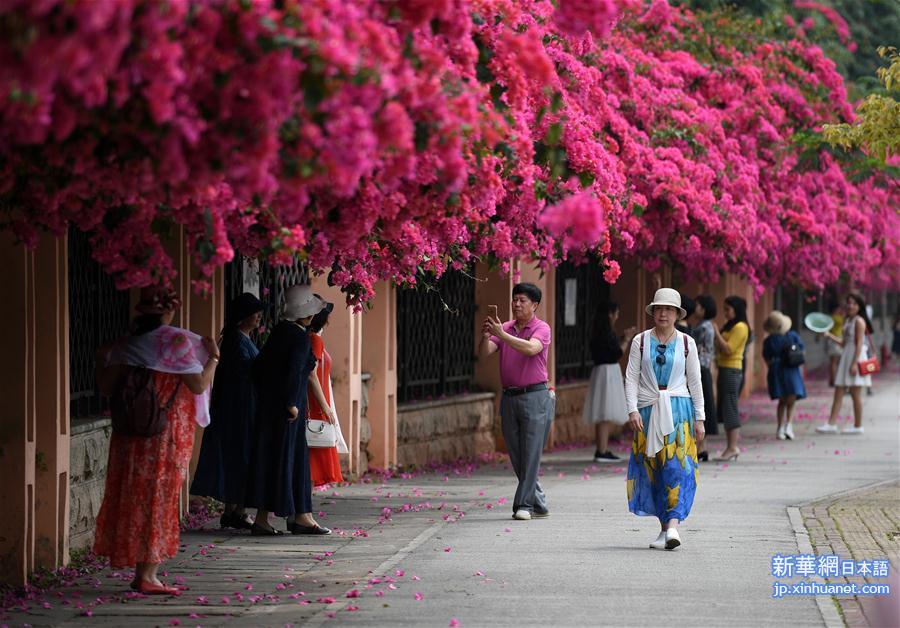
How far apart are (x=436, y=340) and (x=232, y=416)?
6.83m

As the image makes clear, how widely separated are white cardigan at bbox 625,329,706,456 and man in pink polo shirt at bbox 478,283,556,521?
137 centimetres

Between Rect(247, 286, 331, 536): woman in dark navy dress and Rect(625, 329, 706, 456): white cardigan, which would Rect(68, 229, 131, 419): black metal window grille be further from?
Rect(625, 329, 706, 456): white cardigan

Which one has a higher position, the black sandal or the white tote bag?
the white tote bag

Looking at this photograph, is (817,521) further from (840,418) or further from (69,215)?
(840,418)

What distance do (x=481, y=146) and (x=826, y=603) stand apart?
3242mm

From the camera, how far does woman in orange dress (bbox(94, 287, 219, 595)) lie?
8836mm

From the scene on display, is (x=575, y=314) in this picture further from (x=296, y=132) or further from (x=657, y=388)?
(x=296, y=132)

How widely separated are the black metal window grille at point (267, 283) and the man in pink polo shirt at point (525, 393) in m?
2.33

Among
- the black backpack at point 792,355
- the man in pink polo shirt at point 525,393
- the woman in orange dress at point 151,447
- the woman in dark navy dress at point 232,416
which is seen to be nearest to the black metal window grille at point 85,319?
the woman in dark navy dress at point 232,416

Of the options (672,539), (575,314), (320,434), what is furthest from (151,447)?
(575,314)

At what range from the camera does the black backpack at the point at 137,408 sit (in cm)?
872

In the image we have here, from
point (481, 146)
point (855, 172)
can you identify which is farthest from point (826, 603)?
point (855, 172)

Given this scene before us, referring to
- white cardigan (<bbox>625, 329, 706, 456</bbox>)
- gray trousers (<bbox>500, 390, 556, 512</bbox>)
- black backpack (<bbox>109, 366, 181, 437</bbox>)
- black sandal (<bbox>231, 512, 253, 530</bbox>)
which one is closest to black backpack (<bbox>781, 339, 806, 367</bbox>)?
gray trousers (<bbox>500, 390, 556, 512</bbox>)

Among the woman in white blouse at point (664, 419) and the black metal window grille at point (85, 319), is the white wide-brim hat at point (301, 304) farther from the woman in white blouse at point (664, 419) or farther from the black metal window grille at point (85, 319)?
the woman in white blouse at point (664, 419)
